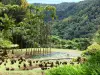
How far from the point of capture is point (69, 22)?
54.8 metres

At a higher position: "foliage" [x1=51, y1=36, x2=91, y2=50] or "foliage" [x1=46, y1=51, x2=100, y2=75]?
"foliage" [x1=46, y1=51, x2=100, y2=75]

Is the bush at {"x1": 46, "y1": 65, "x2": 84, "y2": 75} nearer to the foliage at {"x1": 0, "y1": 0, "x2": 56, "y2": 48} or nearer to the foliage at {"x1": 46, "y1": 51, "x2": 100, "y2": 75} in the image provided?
the foliage at {"x1": 46, "y1": 51, "x2": 100, "y2": 75}

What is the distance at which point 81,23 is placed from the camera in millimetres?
51750

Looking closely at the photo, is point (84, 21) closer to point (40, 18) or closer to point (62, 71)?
point (40, 18)

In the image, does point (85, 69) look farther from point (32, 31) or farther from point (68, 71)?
point (32, 31)

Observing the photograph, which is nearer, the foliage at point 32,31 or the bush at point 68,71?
the bush at point 68,71

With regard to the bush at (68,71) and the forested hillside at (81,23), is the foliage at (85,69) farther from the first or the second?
the forested hillside at (81,23)

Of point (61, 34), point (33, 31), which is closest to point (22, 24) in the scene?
point (33, 31)

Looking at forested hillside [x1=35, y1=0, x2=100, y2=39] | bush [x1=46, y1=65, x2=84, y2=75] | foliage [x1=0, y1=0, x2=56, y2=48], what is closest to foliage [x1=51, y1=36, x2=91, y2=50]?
foliage [x1=0, y1=0, x2=56, y2=48]

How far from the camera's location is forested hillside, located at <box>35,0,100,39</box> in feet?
160

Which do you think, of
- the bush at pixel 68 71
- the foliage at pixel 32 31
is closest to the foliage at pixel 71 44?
the foliage at pixel 32 31

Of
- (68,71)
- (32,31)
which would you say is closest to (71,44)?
(32,31)

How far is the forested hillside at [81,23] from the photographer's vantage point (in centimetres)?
4881

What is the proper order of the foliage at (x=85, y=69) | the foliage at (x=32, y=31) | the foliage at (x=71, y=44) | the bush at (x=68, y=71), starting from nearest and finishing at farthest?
the foliage at (x=85, y=69)
the bush at (x=68, y=71)
the foliage at (x=32, y=31)
the foliage at (x=71, y=44)
